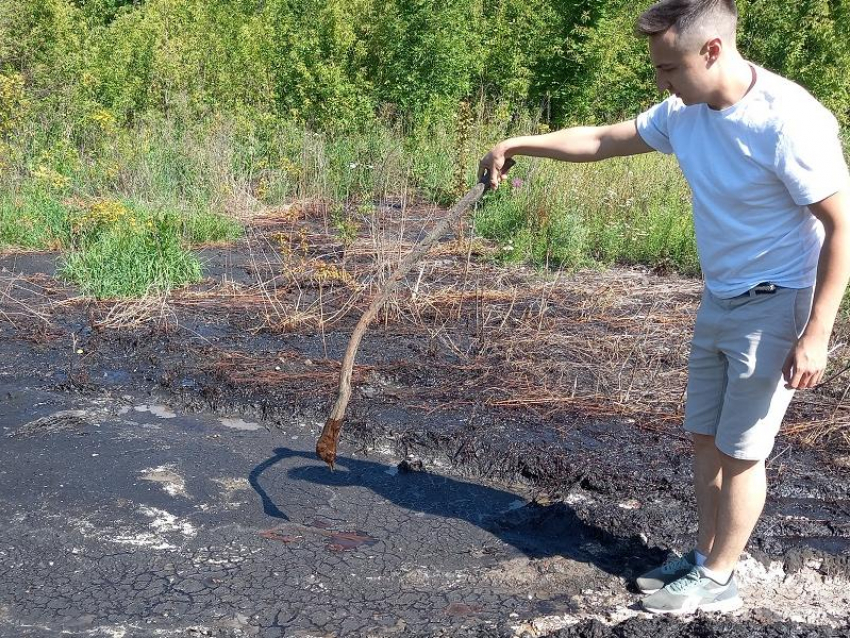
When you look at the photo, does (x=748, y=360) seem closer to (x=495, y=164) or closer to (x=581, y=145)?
(x=581, y=145)

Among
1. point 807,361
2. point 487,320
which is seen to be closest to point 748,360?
point 807,361

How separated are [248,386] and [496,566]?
197 centimetres

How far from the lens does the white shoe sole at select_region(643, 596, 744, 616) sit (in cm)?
275

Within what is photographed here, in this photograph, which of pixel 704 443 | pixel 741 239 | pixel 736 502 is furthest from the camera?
pixel 704 443

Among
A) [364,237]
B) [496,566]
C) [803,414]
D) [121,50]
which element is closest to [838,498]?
[803,414]

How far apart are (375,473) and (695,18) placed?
2387 mm

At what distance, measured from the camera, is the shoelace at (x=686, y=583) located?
2.77 metres

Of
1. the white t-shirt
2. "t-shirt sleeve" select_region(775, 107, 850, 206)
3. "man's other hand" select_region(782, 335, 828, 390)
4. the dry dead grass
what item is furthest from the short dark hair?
the dry dead grass

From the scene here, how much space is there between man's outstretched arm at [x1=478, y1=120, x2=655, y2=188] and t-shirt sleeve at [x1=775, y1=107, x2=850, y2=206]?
619mm

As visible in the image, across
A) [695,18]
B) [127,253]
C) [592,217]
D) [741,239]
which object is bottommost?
[127,253]

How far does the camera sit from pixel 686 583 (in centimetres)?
278

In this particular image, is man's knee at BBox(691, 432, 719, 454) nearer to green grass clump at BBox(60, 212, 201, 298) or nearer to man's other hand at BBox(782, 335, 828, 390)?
man's other hand at BBox(782, 335, 828, 390)

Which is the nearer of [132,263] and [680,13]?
[680,13]

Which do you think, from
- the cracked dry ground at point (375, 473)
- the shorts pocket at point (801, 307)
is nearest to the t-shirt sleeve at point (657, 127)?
the shorts pocket at point (801, 307)
